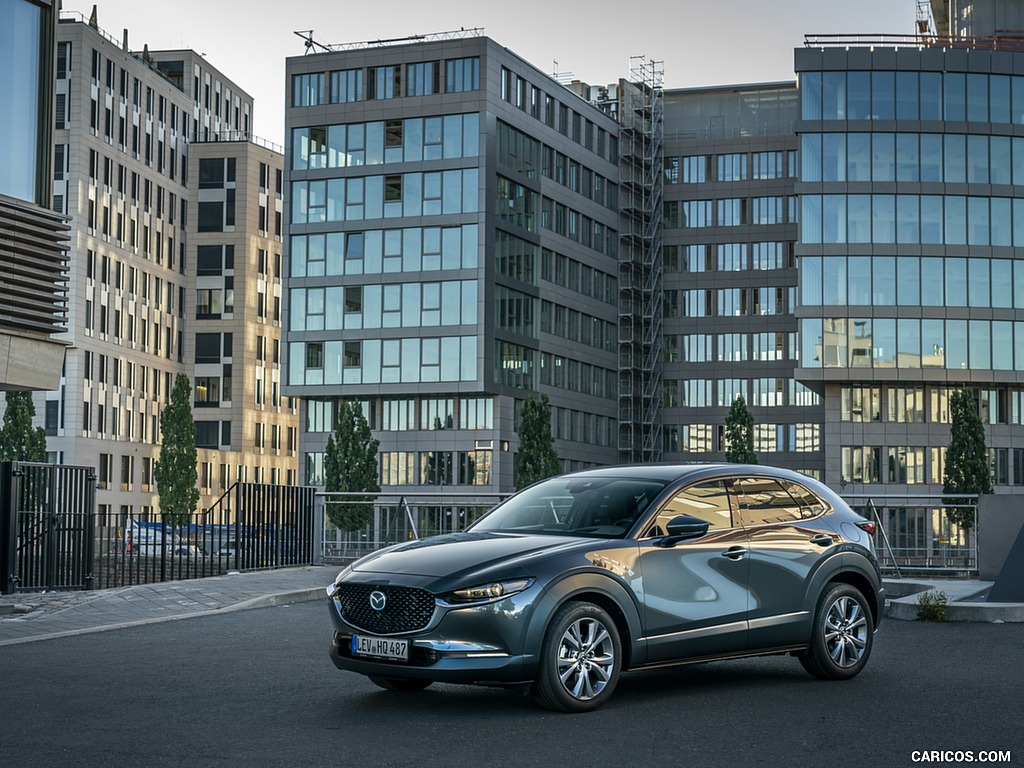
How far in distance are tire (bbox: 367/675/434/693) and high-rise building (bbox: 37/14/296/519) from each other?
85866 mm

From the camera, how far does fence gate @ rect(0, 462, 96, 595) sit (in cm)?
1762

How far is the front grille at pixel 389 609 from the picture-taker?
8.81 meters

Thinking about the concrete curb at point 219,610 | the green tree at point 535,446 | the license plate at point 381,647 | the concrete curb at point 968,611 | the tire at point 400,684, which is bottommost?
the concrete curb at point 219,610

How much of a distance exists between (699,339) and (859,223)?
2547 centimetres

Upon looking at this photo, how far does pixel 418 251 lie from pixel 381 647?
2807 inches

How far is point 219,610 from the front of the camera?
16.6m

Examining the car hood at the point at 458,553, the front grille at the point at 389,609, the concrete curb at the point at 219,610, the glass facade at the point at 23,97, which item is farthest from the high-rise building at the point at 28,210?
the front grille at the point at 389,609

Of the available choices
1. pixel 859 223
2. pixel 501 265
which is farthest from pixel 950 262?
pixel 501 265

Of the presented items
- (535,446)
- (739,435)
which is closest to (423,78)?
(535,446)

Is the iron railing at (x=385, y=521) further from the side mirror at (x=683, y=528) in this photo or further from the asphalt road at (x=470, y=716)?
the side mirror at (x=683, y=528)

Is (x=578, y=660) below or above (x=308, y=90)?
below

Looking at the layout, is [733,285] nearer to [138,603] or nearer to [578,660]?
[138,603]

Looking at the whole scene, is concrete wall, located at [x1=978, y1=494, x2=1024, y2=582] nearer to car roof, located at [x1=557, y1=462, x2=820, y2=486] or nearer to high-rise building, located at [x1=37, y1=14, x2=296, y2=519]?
car roof, located at [x1=557, y1=462, x2=820, y2=486]

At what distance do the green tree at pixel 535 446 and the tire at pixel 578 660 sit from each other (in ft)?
210
